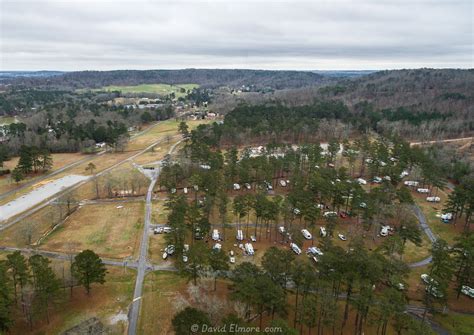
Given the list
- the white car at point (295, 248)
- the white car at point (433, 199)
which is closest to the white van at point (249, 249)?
the white car at point (295, 248)

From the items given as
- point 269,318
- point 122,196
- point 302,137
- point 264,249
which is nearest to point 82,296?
point 269,318

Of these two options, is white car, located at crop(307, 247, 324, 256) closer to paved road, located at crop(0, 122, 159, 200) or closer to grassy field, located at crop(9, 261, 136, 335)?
grassy field, located at crop(9, 261, 136, 335)

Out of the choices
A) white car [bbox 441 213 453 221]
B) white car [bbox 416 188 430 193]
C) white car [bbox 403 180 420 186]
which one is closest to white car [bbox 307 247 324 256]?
white car [bbox 441 213 453 221]

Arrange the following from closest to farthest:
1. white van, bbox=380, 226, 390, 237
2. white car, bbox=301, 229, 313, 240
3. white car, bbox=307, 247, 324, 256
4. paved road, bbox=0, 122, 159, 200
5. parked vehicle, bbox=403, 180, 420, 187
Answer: white car, bbox=307, 247, 324, 256 → white car, bbox=301, 229, 313, 240 → white van, bbox=380, 226, 390, 237 → paved road, bbox=0, 122, 159, 200 → parked vehicle, bbox=403, 180, 420, 187

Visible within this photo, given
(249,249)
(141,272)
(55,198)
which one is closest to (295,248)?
(249,249)

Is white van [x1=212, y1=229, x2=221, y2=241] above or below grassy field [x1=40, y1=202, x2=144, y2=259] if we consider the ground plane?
above

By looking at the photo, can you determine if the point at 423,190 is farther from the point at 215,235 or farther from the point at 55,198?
the point at 55,198

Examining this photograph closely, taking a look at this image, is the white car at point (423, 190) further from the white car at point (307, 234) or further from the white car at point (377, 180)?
the white car at point (307, 234)
